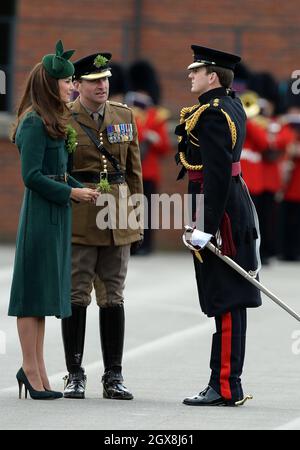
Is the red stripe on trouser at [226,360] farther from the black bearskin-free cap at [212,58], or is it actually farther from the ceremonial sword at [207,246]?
the black bearskin-free cap at [212,58]

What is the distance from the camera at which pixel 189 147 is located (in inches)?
348

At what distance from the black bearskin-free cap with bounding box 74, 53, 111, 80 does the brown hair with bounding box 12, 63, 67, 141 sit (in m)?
0.36

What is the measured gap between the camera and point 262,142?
18.9 metres

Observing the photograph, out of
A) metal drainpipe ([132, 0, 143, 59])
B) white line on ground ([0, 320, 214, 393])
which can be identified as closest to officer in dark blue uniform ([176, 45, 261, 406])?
white line on ground ([0, 320, 214, 393])

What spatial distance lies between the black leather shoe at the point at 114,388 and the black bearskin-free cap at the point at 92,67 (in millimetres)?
1644

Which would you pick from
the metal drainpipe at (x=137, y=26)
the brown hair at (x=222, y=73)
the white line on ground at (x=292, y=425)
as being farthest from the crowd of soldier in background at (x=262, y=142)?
the white line on ground at (x=292, y=425)

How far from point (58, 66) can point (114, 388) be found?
1800mm

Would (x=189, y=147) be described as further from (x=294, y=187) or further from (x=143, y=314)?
(x=294, y=187)

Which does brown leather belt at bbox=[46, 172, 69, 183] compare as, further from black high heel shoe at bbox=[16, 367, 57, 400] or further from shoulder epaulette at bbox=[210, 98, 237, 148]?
black high heel shoe at bbox=[16, 367, 57, 400]

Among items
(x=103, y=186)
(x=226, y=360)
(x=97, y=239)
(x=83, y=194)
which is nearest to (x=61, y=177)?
(x=83, y=194)

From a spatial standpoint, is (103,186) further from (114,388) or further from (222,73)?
(114,388)

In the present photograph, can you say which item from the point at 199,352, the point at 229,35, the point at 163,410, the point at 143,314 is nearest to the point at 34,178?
the point at 163,410

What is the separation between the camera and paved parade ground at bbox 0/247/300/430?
825 cm

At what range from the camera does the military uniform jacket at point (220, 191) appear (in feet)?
28.3
